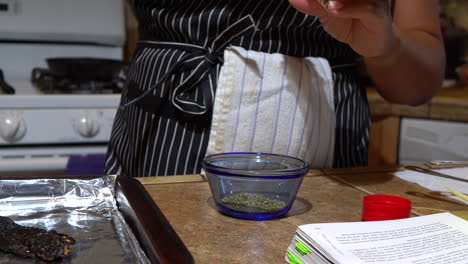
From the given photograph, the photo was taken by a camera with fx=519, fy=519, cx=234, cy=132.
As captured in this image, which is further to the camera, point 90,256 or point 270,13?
point 270,13

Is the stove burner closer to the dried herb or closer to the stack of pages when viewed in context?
the dried herb

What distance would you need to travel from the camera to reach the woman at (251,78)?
2.77ft

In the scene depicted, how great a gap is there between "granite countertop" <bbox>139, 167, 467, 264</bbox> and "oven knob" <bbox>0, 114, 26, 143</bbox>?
739mm

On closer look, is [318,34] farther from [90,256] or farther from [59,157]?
[59,157]

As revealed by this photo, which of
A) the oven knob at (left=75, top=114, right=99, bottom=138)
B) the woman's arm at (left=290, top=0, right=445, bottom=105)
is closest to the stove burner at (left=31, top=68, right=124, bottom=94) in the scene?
the oven knob at (left=75, top=114, right=99, bottom=138)

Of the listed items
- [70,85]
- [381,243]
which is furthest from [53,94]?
[381,243]

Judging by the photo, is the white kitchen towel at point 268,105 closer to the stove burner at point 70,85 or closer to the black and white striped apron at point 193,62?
the black and white striped apron at point 193,62

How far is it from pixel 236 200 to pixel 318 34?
1.32 feet

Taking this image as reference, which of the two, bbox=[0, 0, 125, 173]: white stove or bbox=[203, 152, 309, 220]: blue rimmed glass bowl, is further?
bbox=[0, 0, 125, 173]: white stove

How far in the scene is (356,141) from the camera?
99 centimetres

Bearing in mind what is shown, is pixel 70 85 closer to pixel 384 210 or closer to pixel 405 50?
pixel 405 50

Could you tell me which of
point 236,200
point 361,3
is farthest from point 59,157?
point 361,3

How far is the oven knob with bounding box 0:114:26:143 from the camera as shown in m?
1.34

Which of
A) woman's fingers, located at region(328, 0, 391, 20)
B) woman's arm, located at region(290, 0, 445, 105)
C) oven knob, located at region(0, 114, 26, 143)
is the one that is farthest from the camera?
oven knob, located at region(0, 114, 26, 143)
